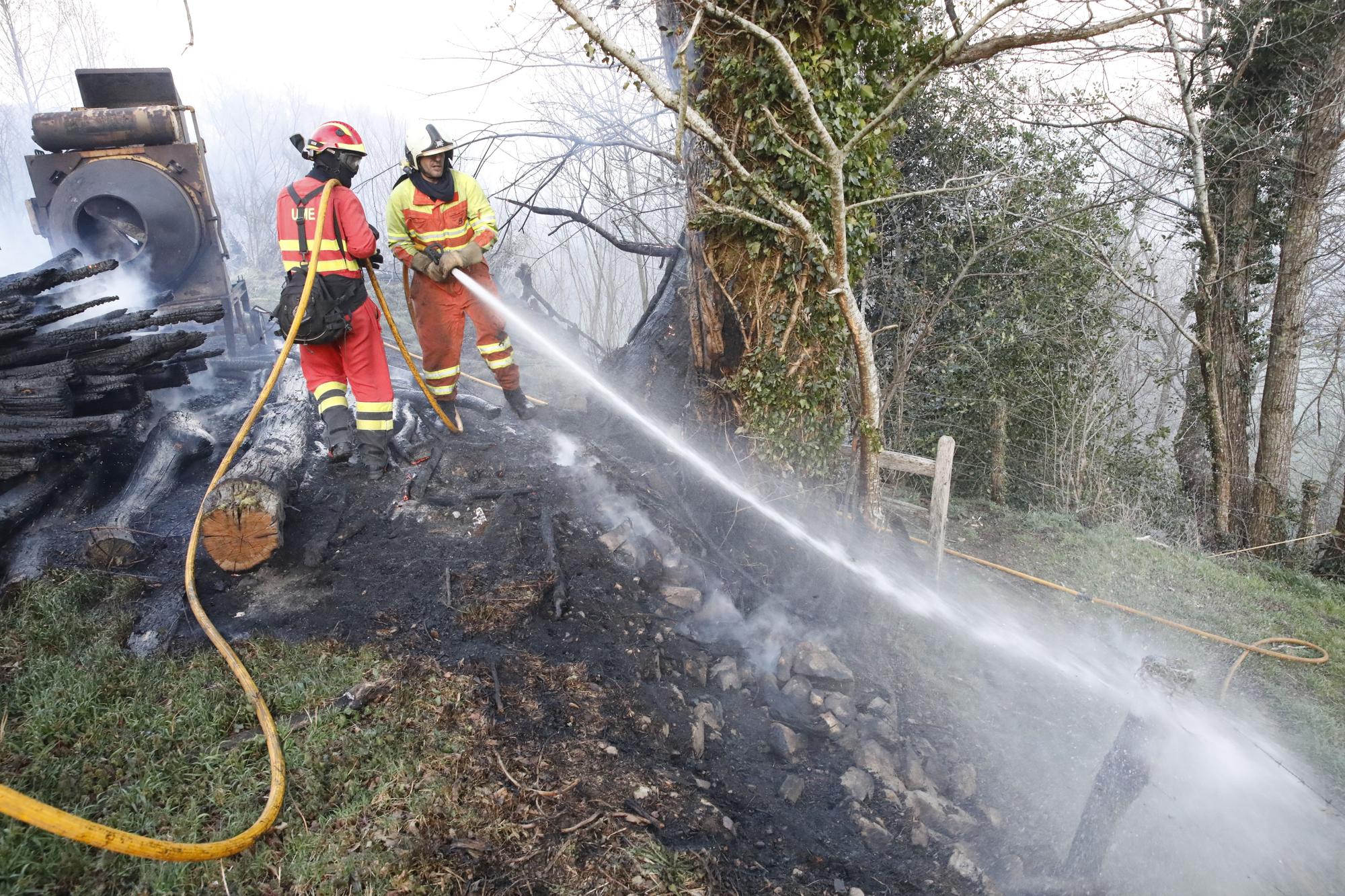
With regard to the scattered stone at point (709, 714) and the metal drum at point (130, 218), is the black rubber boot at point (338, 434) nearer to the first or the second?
the scattered stone at point (709, 714)

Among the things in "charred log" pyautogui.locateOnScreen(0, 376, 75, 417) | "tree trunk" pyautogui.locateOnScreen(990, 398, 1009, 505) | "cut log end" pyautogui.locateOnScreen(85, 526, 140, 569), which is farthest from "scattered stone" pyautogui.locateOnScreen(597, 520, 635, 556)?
"tree trunk" pyautogui.locateOnScreen(990, 398, 1009, 505)

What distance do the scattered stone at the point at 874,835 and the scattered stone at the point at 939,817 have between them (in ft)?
0.79

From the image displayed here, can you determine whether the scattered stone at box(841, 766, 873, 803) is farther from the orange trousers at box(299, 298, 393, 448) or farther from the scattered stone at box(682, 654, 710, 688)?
the orange trousers at box(299, 298, 393, 448)

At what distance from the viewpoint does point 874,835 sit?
3064 mm

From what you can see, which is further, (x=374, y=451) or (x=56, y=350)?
(x=374, y=451)

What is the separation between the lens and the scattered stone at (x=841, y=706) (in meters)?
3.82

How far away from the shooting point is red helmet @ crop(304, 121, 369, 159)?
4.50 metres

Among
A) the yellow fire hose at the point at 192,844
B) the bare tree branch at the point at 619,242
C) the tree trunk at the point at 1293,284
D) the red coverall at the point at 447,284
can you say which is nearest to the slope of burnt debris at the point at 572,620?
the yellow fire hose at the point at 192,844

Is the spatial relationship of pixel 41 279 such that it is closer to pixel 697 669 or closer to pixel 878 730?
pixel 697 669

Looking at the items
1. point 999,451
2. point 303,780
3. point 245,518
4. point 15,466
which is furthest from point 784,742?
point 999,451

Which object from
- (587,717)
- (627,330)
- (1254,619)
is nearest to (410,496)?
(587,717)

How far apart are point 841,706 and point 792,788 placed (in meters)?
0.81

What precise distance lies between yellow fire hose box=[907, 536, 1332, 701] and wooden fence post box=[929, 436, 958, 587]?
11.6 inches

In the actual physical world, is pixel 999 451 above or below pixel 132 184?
below
